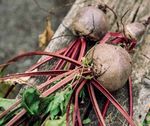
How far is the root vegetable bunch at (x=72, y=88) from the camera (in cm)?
187

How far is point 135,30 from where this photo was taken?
7.02ft

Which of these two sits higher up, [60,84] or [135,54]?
[60,84]

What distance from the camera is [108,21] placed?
7.38 ft

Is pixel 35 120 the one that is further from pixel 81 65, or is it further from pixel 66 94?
pixel 81 65

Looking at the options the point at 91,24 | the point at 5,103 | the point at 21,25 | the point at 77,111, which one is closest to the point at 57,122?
the point at 77,111

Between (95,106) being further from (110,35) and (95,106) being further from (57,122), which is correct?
(110,35)

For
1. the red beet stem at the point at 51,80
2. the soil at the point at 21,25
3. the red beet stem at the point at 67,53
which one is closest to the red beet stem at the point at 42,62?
the red beet stem at the point at 67,53

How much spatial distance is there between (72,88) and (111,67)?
182 mm

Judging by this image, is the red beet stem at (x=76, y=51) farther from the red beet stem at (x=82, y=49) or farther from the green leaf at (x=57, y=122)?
the green leaf at (x=57, y=122)

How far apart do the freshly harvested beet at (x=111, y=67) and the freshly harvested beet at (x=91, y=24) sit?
165 mm

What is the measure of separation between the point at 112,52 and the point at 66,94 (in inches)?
10.5

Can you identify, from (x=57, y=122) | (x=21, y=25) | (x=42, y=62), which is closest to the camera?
(x=57, y=122)

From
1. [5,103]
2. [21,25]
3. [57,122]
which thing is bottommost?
[21,25]

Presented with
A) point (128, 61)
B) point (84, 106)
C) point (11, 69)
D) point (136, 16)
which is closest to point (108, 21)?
point (136, 16)
